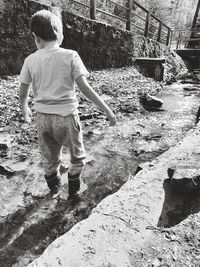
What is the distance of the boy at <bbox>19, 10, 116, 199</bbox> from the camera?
5.83 ft

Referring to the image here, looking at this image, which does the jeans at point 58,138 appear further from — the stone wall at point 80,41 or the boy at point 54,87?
the stone wall at point 80,41

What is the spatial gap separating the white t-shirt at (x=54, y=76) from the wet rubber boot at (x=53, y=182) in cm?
72

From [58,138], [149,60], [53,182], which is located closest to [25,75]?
[58,138]

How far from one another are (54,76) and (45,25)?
0.36m

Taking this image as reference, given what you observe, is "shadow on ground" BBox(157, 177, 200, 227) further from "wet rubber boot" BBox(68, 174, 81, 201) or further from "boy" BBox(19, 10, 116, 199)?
"wet rubber boot" BBox(68, 174, 81, 201)

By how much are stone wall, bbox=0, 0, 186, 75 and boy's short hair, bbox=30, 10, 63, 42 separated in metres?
3.89

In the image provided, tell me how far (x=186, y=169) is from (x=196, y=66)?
51.9 feet

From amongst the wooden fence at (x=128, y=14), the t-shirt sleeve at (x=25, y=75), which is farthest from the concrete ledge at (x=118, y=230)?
the wooden fence at (x=128, y=14)

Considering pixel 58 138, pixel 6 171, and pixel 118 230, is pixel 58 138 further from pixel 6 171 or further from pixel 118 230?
pixel 6 171

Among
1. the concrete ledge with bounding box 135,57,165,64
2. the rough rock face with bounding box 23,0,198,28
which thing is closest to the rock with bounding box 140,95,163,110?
the concrete ledge with bounding box 135,57,165,64

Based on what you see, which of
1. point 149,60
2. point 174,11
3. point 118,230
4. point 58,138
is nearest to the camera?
point 118,230

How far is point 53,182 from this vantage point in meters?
2.40

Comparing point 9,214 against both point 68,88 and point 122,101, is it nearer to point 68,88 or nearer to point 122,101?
point 68,88

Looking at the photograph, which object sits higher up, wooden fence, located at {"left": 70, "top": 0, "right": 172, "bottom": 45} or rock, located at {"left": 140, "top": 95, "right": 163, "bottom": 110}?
wooden fence, located at {"left": 70, "top": 0, "right": 172, "bottom": 45}
